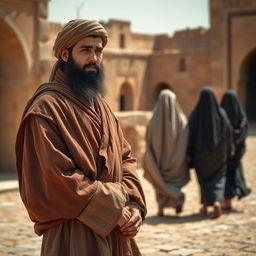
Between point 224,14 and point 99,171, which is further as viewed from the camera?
point 224,14

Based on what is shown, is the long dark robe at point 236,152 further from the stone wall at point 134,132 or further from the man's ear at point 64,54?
the man's ear at point 64,54

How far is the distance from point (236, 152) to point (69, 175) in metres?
6.09

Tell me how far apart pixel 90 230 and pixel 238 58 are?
19.6m

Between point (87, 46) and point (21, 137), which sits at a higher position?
point (87, 46)

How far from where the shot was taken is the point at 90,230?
2.88m

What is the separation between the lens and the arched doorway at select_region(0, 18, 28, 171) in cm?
1059

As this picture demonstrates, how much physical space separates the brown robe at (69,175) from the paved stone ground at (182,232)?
2734mm

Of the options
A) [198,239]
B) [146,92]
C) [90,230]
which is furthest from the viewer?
[146,92]

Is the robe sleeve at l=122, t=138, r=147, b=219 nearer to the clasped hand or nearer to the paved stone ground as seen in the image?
the clasped hand

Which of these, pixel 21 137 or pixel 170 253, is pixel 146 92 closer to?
pixel 170 253

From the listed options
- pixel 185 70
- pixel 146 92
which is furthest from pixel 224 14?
pixel 146 92

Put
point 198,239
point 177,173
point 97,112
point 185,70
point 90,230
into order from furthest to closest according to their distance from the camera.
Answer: point 185,70
point 177,173
point 198,239
point 97,112
point 90,230

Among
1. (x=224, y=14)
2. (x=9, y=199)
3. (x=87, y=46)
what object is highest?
(x=224, y=14)

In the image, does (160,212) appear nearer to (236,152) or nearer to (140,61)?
(236,152)
